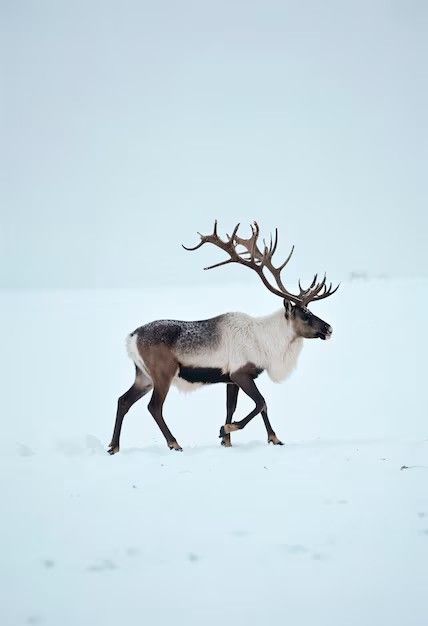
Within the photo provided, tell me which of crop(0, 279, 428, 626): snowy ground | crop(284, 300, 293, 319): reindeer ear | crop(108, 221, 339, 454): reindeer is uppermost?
crop(284, 300, 293, 319): reindeer ear

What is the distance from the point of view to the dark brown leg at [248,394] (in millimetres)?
8086

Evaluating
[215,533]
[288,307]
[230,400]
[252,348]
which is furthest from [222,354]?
[215,533]

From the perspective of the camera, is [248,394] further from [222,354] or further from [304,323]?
[304,323]

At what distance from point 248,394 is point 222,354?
1.70 ft

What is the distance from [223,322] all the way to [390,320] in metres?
13.6

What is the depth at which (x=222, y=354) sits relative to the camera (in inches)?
332

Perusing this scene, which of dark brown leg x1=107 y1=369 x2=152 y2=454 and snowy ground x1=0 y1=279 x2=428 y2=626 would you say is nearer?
snowy ground x1=0 y1=279 x2=428 y2=626

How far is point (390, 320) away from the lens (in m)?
21.5

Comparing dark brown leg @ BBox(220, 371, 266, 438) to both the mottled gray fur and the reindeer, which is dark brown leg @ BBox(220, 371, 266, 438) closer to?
the reindeer

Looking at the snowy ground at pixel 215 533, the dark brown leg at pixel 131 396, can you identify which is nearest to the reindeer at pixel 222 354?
the dark brown leg at pixel 131 396

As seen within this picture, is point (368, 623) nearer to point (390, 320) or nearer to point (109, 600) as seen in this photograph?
point (109, 600)

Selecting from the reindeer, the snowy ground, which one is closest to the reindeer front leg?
the reindeer

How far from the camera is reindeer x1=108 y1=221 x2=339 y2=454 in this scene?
824cm

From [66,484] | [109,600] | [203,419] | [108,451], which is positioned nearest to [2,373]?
[203,419]
